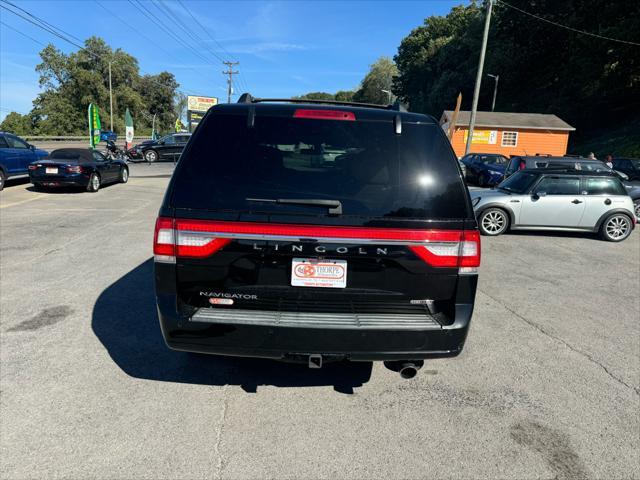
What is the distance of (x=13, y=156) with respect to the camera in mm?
14695

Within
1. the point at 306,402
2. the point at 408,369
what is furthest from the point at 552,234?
the point at 306,402

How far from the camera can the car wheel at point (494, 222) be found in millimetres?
9891

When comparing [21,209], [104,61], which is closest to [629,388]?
[21,209]

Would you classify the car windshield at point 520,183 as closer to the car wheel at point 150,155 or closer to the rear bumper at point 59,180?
the rear bumper at point 59,180

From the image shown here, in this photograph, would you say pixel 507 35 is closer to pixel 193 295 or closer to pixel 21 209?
pixel 21 209

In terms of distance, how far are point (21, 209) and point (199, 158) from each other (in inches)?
435

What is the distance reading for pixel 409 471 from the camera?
2.52m

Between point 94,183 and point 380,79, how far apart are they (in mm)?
100047

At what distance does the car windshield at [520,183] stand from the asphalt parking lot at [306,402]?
4.98m

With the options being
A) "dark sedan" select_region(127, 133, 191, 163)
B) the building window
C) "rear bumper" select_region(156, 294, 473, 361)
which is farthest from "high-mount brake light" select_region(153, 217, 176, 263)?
the building window

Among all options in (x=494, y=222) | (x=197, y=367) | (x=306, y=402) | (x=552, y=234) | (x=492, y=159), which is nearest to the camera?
(x=306, y=402)

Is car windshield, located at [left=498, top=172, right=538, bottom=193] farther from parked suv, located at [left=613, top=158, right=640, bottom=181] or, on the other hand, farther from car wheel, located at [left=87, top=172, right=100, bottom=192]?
car wheel, located at [left=87, top=172, right=100, bottom=192]

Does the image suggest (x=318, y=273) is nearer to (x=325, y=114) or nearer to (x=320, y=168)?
(x=320, y=168)

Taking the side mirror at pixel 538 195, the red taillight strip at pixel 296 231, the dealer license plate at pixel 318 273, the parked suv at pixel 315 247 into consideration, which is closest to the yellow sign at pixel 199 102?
the side mirror at pixel 538 195
